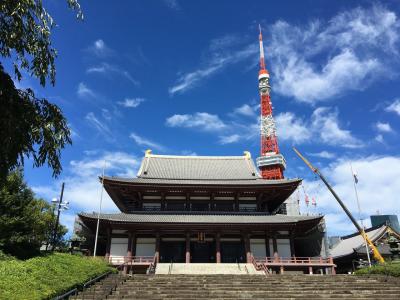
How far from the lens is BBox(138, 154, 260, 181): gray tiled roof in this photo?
138 ft

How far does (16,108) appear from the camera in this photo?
847 cm

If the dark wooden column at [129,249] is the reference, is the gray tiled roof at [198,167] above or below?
above

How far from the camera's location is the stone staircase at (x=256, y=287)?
19.0m

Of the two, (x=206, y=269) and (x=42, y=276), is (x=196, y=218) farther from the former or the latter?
(x=42, y=276)

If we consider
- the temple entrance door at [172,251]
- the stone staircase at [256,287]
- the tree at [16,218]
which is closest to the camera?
the stone staircase at [256,287]

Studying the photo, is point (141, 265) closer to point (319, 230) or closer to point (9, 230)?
point (9, 230)

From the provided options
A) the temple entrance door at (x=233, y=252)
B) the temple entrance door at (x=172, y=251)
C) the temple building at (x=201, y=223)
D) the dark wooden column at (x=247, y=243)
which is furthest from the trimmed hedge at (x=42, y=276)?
the temple entrance door at (x=233, y=252)

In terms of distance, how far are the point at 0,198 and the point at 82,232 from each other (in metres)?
14.2

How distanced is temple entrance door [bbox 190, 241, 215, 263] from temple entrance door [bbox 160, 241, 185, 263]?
103 cm

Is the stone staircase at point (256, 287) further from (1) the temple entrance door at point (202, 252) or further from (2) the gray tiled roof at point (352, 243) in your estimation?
(2) the gray tiled roof at point (352, 243)

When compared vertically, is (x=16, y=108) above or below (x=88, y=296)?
above

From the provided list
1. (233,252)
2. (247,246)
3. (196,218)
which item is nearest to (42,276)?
(196,218)

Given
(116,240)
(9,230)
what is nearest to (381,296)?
(116,240)

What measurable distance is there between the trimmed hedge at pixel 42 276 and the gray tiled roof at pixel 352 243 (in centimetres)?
3099
